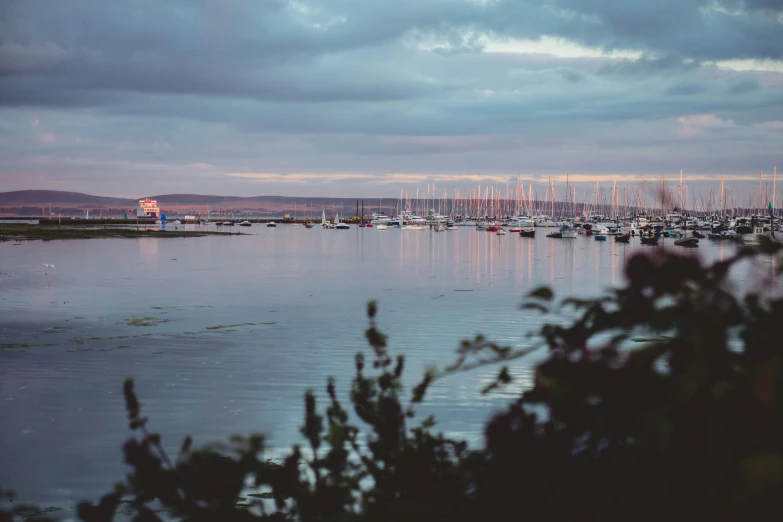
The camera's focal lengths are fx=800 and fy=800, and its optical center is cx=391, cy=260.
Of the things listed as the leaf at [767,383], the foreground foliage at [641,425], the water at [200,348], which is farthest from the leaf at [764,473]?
the water at [200,348]

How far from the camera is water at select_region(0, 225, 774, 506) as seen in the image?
486 inches

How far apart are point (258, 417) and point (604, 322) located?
1151cm

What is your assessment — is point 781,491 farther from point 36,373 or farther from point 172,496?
point 36,373

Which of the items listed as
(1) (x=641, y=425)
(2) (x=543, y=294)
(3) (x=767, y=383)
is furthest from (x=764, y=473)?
(2) (x=543, y=294)

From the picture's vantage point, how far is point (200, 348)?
21.6 meters

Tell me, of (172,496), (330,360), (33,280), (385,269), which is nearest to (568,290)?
(385,269)

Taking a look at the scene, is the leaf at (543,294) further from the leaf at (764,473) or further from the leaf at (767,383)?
the leaf at (764,473)

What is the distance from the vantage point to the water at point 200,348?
12.4m

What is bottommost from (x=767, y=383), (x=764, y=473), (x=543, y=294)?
(x=764, y=473)

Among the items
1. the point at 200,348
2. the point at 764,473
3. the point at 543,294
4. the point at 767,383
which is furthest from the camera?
the point at 200,348

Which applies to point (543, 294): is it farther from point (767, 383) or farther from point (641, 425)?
point (767, 383)

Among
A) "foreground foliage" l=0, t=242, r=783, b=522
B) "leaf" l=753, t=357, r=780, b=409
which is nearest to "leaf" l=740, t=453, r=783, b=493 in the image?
"foreground foliage" l=0, t=242, r=783, b=522

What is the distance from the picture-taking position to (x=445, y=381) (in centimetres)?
1669

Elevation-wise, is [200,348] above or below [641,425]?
below
